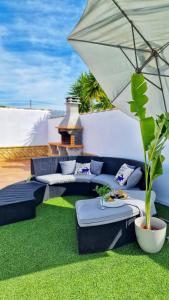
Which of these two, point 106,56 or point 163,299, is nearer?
point 163,299

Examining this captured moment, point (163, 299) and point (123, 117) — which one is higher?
point (123, 117)

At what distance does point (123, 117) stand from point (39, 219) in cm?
396

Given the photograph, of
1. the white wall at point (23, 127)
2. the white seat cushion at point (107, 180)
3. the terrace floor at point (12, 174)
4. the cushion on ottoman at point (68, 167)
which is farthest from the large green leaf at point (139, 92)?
the white wall at point (23, 127)

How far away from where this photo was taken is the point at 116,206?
3.59 metres

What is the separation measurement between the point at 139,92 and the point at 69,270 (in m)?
2.58

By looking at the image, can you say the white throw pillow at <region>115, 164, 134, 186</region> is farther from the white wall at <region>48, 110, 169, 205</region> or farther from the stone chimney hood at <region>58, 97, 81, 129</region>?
the stone chimney hood at <region>58, 97, 81, 129</region>

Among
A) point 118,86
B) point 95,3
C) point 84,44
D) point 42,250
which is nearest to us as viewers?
point 95,3

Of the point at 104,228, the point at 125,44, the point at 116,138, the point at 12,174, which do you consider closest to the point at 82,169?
the point at 116,138

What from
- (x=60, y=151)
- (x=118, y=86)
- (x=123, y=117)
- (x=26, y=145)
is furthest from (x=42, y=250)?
(x=26, y=145)

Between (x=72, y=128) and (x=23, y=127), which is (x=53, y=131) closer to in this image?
(x=23, y=127)

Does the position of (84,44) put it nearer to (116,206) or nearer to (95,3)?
(95,3)

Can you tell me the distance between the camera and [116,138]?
7004mm

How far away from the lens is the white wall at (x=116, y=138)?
5.46 meters

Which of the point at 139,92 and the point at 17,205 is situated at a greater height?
the point at 139,92
